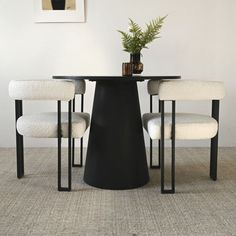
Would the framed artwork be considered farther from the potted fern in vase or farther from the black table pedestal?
the black table pedestal

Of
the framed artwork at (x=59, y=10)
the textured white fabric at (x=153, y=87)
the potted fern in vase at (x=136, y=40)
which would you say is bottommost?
the textured white fabric at (x=153, y=87)

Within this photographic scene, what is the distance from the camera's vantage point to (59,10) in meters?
3.17

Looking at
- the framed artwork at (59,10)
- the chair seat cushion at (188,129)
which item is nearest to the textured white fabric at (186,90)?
the chair seat cushion at (188,129)

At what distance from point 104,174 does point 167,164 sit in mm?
769

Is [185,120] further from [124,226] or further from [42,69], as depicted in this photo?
[42,69]

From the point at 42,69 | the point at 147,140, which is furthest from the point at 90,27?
the point at 147,140

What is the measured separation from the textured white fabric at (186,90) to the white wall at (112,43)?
4.32 ft

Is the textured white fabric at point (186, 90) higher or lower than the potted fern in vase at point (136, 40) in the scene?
lower

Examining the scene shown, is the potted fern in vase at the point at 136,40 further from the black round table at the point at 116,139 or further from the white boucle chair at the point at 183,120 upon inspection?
the white boucle chair at the point at 183,120

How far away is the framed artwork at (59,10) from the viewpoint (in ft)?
10.4

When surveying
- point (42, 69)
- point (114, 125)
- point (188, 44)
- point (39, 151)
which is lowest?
point (39, 151)

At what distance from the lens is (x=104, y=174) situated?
2.11 m

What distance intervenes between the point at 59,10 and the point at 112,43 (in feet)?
1.95

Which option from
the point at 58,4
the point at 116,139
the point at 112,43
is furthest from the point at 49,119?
the point at 58,4
